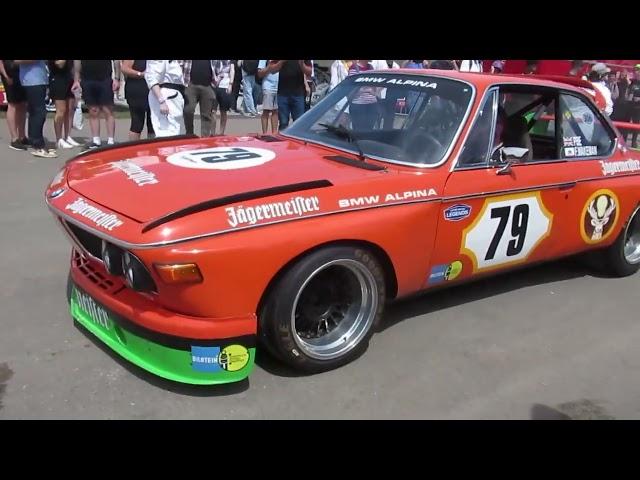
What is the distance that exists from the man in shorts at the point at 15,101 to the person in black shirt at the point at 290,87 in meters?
3.57

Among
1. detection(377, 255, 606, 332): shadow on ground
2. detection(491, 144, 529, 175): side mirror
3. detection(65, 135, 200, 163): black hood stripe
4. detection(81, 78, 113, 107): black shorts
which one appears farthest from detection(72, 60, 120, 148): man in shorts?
detection(491, 144, 529, 175): side mirror

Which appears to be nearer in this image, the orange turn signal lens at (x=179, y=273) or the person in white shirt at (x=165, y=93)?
the orange turn signal lens at (x=179, y=273)

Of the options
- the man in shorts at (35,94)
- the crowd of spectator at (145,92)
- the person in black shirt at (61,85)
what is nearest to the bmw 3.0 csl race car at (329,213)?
the crowd of spectator at (145,92)

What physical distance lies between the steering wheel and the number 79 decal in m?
0.45

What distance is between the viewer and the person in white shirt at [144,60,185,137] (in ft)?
22.5

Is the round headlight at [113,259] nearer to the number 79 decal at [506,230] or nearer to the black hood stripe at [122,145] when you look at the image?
the black hood stripe at [122,145]

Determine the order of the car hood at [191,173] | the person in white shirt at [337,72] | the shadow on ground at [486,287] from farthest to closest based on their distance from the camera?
the person in white shirt at [337,72], the shadow on ground at [486,287], the car hood at [191,173]

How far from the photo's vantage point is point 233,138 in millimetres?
4219

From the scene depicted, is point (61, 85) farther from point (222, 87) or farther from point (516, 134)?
point (516, 134)

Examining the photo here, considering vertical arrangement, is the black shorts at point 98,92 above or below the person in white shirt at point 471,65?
below

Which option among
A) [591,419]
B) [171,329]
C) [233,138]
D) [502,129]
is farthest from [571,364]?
[233,138]

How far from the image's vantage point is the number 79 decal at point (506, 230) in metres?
3.68

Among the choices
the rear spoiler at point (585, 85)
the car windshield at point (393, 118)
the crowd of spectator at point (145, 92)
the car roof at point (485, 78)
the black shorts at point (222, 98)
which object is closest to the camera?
the car windshield at point (393, 118)
